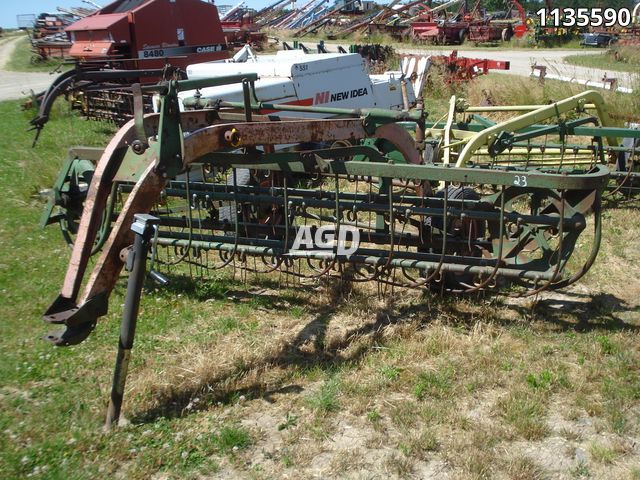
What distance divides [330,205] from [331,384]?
131 centimetres

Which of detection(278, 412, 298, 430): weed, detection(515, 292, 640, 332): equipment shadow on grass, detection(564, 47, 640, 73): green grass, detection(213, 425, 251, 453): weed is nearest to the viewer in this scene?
detection(213, 425, 251, 453): weed

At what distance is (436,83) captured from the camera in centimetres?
1498

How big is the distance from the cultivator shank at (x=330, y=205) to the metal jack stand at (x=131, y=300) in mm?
118

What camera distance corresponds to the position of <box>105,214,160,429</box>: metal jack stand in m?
2.98

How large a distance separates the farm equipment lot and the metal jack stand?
0.14m

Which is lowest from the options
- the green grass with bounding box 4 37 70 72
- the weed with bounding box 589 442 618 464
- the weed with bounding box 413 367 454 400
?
the weed with bounding box 589 442 618 464

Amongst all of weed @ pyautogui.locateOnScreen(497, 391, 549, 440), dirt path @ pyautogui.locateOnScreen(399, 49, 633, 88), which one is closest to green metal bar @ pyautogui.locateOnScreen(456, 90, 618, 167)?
weed @ pyautogui.locateOnScreen(497, 391, 549, 440)

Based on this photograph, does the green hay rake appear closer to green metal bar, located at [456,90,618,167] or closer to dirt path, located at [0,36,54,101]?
green metal bar, located at [456,90,618,167]

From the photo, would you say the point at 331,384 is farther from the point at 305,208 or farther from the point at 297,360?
the point at 305,208

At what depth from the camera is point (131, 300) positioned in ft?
10.3

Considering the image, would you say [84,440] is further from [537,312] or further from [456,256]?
[537,312]

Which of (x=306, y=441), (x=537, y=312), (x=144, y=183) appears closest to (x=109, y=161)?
(x=144, y=183)

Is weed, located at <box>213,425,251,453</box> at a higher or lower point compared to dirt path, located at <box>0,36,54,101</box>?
lower

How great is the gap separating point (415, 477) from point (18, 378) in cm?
241
